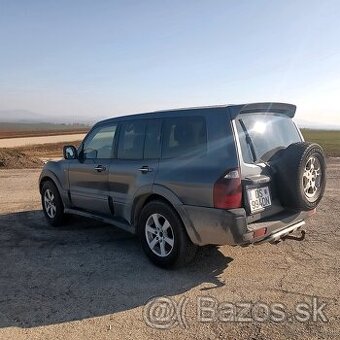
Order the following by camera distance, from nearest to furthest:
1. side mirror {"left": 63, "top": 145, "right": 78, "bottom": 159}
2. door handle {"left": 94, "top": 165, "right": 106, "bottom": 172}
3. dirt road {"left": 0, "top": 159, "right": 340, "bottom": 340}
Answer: dirt road {"left": 0, "top": 159, "right": 340, "bottom": 340}
door handle {"left": 94, "top": 165, "right": 106, "bottom": 172}
side mirror {"left": 63, "top": 145, "right": 78, "bottom": 159}

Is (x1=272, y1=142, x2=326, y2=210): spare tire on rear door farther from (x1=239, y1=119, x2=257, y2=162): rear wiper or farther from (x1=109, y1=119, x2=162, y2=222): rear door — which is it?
(x1=109, y1=119, x2=162, y2=222): rear door

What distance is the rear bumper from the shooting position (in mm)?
4066

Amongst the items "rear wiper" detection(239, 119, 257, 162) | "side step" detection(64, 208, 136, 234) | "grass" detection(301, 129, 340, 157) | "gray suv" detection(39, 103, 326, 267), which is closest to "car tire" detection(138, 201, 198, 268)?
"gray suv" detection(39, 103, 326, 267)

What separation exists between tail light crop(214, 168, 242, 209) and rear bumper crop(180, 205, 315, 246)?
7 cm

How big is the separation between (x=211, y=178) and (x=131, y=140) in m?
1.67

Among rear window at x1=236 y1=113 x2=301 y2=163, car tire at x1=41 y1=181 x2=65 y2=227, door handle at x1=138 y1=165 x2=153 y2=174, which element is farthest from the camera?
car tire at x1=41 y1=181 x2=65 y2=227

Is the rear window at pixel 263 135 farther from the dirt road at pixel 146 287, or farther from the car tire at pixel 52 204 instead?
the car tire at pixel 52 204

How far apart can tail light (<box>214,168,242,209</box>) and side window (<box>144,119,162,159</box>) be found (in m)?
1.11

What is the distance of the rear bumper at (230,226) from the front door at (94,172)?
5.63 feet

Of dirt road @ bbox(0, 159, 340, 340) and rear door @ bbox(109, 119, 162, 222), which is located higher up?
rear door @ bbox(109, 119, 162, 222)

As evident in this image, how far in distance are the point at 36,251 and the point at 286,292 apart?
3.31 meters

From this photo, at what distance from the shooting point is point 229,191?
13.4ft

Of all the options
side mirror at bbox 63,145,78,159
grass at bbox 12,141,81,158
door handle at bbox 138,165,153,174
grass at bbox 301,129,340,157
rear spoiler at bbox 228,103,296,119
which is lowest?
grass at bbox 301,129,340,157

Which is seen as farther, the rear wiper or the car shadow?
the rear wiper
